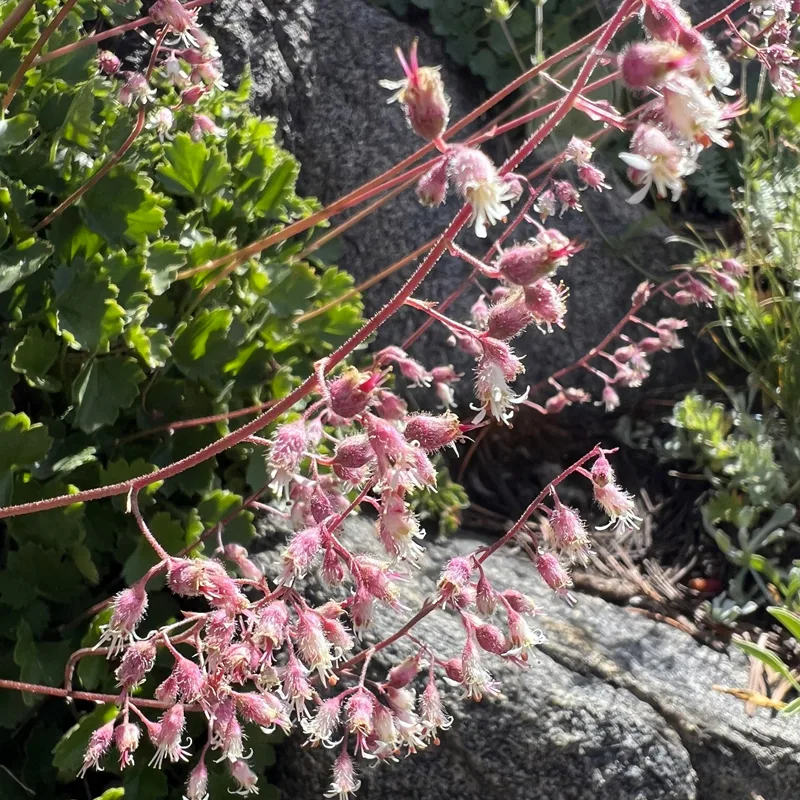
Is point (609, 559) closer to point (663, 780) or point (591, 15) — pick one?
point (663, 780)

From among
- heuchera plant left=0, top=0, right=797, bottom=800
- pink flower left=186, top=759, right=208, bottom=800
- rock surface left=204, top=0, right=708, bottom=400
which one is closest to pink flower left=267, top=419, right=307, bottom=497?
heuchera plant left=0, top=0, right=797, bottom=800

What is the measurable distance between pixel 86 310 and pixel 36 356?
0.14 meters

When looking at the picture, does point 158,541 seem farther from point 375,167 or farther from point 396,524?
point 375,167

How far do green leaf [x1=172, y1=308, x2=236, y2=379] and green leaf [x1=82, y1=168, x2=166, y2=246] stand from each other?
212 millimetres

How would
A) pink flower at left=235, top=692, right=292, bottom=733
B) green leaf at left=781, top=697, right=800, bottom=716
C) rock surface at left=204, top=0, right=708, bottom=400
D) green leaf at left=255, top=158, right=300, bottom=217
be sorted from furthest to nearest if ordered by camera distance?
rock surface at left=204, top=0, right=708, bottom=400 → green leaf at left=255, top=158, right=300, bottom=217 → green leaf at left=781, top=697, right=800, bottom=716 → pink flower at left=235, top=692, right=292, bottom=733

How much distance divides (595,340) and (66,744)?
200cm

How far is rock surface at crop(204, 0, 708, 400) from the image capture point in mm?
2678

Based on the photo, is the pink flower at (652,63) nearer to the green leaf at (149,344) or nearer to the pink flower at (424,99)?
the pink flower at (424,99)

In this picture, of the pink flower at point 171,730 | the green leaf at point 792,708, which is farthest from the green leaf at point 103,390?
the green leaf at point 792,708

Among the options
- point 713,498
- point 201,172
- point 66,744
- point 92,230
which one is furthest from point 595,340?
point 66,744

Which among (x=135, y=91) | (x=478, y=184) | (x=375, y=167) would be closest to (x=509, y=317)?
(x=478, y=184)

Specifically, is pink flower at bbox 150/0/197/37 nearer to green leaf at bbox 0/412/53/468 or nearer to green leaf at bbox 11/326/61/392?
green leaf at bbox 11/326/61/392

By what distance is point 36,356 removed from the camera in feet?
5.31

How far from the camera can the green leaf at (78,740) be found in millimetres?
1475
